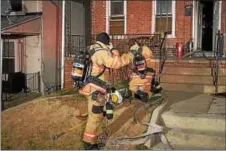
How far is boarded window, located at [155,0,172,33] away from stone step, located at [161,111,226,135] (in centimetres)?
504

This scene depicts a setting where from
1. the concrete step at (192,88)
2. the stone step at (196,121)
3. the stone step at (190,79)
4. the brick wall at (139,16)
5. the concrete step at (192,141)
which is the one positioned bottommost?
the concrete step at (192,141)

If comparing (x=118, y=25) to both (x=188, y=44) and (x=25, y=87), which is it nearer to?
(x=188, y=44)

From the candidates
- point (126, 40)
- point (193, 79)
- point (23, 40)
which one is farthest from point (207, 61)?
point (23, 40)

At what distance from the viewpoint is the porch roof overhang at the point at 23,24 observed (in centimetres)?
761

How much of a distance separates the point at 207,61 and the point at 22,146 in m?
3.66

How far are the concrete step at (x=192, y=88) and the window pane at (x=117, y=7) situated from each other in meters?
4.53

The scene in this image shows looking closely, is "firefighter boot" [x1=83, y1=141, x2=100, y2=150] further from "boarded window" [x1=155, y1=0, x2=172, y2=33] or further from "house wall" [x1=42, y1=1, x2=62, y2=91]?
"boarded window" [x1=155, y1=0, x2=172, y2=33]

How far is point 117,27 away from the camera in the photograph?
1058 centimetres

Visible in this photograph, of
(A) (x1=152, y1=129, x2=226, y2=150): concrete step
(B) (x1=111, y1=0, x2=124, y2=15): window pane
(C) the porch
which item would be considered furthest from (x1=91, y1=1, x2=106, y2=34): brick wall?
(A) (x1=152, y1=129, x2=226, y2=150): concrete step

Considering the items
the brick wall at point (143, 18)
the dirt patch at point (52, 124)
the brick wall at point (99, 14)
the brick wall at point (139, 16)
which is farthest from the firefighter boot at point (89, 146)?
the brick wall at point (139, 16)

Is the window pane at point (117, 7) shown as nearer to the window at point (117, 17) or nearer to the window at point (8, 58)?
the window at point (117, 17)

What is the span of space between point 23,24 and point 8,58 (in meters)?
0.83

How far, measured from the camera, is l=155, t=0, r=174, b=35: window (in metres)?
10.3

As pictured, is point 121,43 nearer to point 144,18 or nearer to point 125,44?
point 125,44
